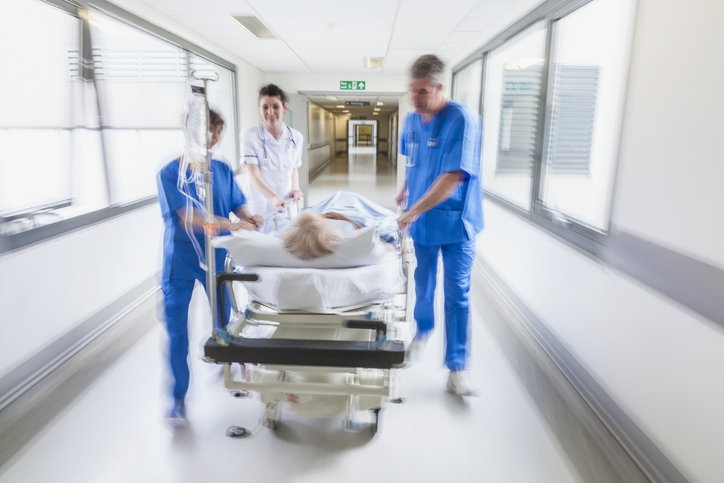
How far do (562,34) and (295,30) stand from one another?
95.2 inches

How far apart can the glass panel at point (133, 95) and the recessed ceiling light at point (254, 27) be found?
720 mm

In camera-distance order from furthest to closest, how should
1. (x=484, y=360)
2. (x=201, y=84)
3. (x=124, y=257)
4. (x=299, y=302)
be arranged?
(x=124, y=257) → (x=484, y=360) → (x=299, y=302) → (x=201, y=84)

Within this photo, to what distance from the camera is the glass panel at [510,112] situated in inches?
153

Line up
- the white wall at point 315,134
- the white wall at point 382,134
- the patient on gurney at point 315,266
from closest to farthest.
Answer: the patient on gurney at point 315,266
the white wall at point 315,134
the white wall at point 382,134

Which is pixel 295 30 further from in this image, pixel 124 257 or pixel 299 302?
pixel 299 302

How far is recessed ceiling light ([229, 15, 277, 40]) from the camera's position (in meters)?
3.95

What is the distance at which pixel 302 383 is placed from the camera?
1615 mm

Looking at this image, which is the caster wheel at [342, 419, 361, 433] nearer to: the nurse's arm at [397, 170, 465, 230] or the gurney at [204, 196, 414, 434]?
the gurney at [204, 196, 414, 434]

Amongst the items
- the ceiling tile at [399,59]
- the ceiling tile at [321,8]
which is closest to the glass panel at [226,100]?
the ceiling tile at [399,59]

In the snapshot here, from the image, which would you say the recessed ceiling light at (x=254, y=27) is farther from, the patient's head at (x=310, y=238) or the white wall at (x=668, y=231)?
the white wall at (x=668, y=231)

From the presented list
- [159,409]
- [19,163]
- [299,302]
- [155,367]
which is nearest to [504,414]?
[299,302]

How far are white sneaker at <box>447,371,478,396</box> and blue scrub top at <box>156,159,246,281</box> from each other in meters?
1.29

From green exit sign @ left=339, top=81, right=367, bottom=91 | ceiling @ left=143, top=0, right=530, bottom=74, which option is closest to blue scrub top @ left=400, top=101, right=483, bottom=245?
ceiling @ left=143, top=0, right=530, bottom=74

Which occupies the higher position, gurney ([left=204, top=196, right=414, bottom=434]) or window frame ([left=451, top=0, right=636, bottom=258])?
window frame ([left=451, top=0, right=636, bottom=258])
